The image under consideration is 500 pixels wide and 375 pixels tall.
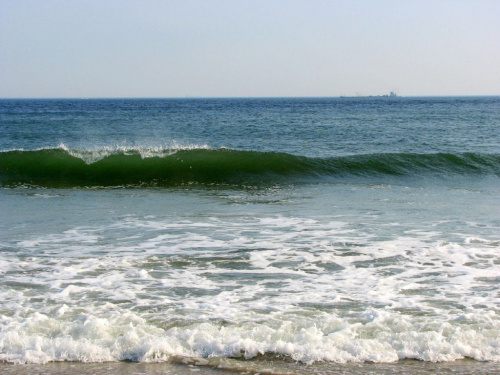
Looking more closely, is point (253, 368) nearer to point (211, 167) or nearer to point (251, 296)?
point (251, 296)

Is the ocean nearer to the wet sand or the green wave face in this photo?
the wet sand

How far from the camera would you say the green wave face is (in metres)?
15.8

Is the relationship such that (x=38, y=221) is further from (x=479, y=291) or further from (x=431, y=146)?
(x=431, y=146)

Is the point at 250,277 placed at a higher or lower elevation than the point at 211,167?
lower

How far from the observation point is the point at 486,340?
4.55 meters

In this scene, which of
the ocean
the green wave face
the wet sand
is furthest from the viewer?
the green wave face

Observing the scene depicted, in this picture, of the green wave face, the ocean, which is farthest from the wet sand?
the green wave face

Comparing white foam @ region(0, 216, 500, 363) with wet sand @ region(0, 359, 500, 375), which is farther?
white foam @ region(0, 216, 500, 363)

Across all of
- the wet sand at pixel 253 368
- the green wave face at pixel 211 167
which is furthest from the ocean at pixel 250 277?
the green wave face at pixel 211 167

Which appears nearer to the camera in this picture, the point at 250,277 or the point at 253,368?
the point at 253,368

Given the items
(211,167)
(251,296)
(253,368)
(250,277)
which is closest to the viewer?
(253,368)

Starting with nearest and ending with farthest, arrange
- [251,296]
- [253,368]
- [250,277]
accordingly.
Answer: [253,368], [251,296], [250,277]

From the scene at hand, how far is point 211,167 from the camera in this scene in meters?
16.9

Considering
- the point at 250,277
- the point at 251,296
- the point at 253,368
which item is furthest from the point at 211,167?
the point at 253,368
